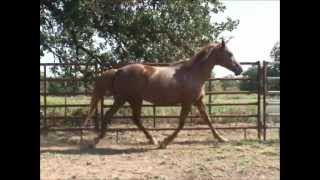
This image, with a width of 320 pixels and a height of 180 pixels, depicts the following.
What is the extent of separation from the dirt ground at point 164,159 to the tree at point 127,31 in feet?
8.09

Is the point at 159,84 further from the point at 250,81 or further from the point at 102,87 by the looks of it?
the point at 250,81

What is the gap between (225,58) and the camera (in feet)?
24.6

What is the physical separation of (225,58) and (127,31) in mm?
2985

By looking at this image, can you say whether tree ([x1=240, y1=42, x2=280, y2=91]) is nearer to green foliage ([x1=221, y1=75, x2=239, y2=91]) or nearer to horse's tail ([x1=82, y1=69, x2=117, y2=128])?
green foliage ([x1=221, y1=75, x2=239, y2=91])

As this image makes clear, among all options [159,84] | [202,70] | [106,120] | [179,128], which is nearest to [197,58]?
[202,70]

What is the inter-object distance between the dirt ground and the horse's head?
1.18 meters

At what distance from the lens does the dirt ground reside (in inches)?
198

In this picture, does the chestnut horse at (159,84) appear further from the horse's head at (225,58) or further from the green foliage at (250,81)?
the green foliage at (250,81)

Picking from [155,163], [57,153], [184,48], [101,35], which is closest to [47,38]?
[101,35]
